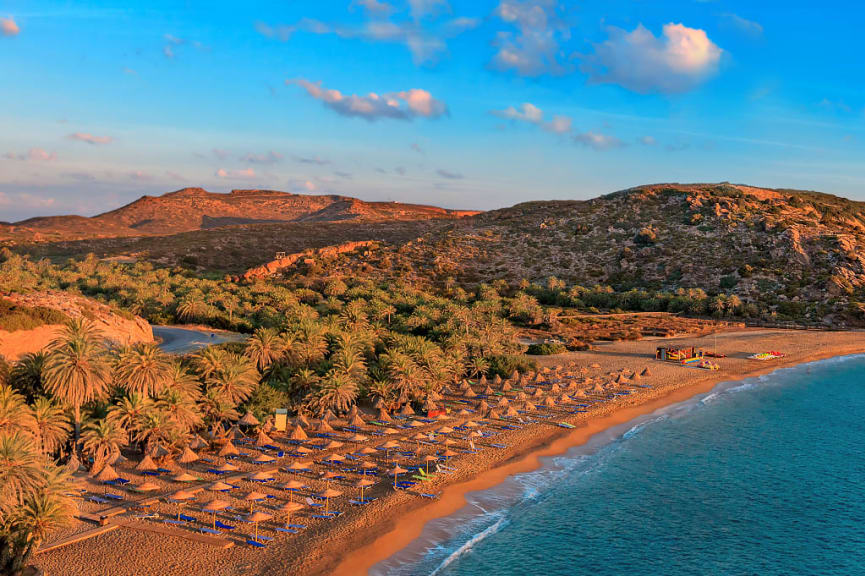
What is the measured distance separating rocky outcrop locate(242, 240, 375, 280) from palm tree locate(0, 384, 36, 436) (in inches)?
3405

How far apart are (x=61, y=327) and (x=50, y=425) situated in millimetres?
16525

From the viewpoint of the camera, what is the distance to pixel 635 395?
53.6 metres

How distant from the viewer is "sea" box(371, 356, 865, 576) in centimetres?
2519

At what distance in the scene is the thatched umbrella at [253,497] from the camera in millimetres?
28047

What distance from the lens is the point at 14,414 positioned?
2786 cm

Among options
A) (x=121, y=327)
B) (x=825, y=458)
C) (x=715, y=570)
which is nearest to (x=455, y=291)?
(x=121, y=327)

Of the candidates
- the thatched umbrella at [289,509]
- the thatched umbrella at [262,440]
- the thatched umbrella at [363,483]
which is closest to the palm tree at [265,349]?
the thatched umbrella at [262,440]

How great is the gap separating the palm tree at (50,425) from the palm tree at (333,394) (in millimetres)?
15428

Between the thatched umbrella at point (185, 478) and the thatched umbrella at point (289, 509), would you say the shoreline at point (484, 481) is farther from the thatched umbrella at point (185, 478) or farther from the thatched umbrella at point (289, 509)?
the thatched umbrella at point (185, 478)

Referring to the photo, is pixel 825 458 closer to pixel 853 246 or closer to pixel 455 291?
pixel 455 291

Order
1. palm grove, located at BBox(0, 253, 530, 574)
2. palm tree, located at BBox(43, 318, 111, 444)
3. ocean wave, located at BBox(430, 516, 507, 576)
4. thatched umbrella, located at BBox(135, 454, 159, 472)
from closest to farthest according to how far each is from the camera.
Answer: palm grove, located at BBox(0, 253, 530, 574)
ocean wave, located at BBox(430, 516, 507, 576)
palm tree, located at BBox(43, 318, 111, 444)
thatched umbrella, located at BBox(135, 454, 159, 472)

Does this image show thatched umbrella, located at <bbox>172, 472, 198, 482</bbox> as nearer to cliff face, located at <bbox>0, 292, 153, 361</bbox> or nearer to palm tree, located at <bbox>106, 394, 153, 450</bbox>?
palm tree, located at <bbox>106, 394, 153, 450</bbox>

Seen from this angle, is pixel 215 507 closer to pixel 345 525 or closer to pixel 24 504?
pixel 345 525

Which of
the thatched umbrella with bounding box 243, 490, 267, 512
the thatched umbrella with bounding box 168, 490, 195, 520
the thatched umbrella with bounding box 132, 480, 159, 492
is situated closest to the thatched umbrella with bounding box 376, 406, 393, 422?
the thatched umbrella with bounding box 243, 490, 267, 512
